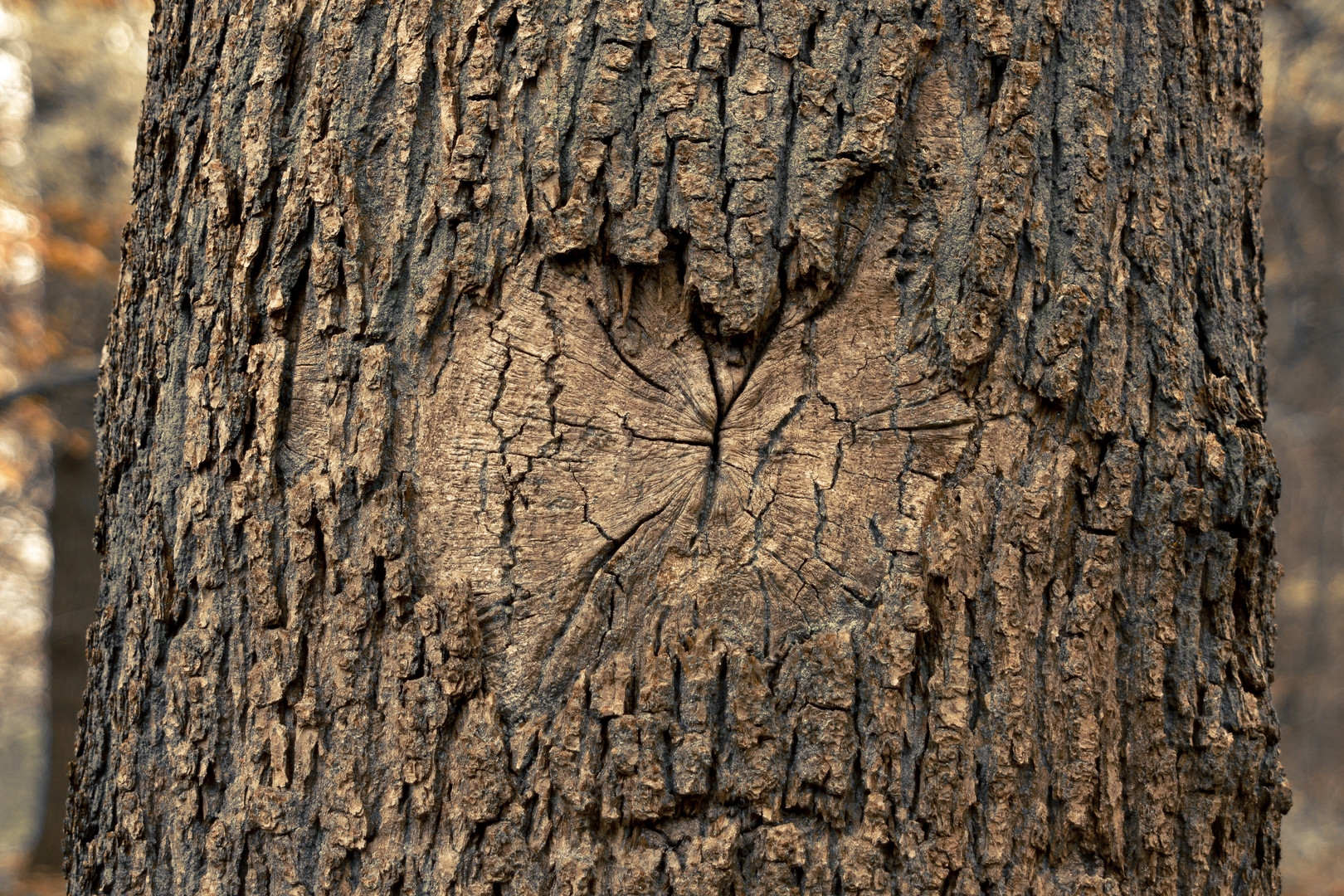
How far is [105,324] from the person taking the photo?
8.30m

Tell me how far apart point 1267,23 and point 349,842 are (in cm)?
1271

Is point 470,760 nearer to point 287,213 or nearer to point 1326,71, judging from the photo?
point 287,213

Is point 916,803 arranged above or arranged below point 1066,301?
below

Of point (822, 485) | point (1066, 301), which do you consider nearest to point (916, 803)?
point (822, 485)

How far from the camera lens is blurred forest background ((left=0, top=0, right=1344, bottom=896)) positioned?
7.53 m

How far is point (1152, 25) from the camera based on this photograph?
1.42 m

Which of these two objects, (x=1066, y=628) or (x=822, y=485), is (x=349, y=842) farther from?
(x=1066, y=628)

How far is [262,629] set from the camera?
1.29 metres

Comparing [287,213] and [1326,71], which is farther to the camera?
[1326,71]

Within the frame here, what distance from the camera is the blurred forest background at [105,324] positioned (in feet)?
24.7

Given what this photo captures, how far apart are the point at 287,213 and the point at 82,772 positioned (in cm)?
99

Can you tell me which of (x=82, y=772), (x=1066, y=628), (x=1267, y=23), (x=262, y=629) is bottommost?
(x=82, y=772)

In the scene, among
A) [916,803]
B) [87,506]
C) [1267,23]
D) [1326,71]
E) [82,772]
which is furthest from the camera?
[1267,23]

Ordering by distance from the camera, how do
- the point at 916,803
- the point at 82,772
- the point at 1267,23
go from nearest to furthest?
1. the point at 916,803
2. the point at 82,772
3. the point at 1267,23
